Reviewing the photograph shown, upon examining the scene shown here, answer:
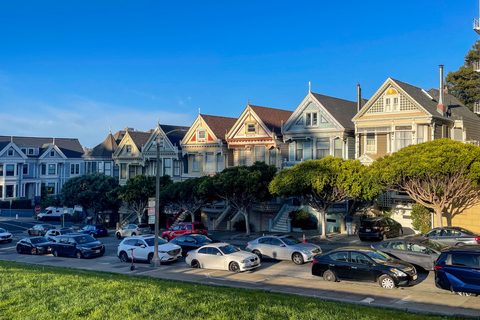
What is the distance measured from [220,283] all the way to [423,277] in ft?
28.9

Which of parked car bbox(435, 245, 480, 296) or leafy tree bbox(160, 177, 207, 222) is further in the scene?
leafy tree bbox(160, 177, 207, 222)

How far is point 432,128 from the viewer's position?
3547 cm

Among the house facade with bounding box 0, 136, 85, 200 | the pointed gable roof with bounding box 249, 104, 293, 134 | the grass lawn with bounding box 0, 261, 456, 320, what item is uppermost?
the pointed gable roof with bounding box 249, 104, 293, 134

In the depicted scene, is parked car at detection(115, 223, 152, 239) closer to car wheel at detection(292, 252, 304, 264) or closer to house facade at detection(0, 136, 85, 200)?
car wheel at detection(292, 252, 304, 264)

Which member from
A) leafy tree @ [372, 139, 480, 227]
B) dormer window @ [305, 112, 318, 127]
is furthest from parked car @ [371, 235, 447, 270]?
dormer window @ [305, 112, 318, 127]

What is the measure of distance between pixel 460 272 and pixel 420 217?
18.8 meters

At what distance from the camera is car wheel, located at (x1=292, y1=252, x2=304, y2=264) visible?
81.8 feet

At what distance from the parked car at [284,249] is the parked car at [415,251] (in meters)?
3.91

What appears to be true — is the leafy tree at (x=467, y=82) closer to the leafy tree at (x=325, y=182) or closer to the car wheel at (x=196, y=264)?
the leafy tree at (x=325, y=182)

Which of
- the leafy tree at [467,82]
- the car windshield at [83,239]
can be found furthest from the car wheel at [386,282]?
the leafy tree at [467,82]

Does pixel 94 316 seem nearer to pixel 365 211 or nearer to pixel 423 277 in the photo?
pixel 423 277

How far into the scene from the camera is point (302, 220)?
4006 cm

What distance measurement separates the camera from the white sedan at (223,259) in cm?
2334

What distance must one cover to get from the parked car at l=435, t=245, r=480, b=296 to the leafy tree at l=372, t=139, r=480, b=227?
1164cm
